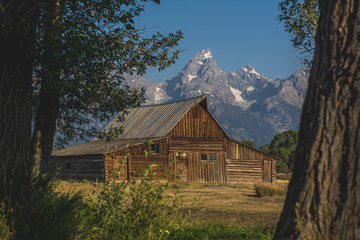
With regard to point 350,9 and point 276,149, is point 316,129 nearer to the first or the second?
point 350,9

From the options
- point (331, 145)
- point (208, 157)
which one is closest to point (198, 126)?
point (208, 157)

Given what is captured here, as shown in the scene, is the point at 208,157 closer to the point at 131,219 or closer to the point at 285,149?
the point at 131,219

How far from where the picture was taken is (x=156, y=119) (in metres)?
36.6

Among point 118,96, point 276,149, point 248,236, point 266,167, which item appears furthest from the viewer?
point 276,149

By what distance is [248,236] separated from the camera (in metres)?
5.70

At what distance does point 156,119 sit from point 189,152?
5.22 meters

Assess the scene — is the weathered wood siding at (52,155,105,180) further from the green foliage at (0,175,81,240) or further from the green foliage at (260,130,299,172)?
the green foliage at (260,130,299,172)

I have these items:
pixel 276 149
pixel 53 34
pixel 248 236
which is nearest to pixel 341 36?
pixel 248 236

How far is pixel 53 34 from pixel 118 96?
15.1 ft

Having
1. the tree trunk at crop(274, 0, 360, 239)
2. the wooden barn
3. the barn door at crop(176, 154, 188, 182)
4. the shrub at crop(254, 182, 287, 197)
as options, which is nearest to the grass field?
the shrub at crop(254, 182, 287, 197)

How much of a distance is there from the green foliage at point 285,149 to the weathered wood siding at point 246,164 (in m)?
40.7

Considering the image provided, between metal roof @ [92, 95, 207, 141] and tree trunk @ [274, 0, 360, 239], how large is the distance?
2946 centimetres

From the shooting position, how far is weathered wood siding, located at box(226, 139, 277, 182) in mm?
34875

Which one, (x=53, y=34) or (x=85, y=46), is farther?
(x=85, y=46)
